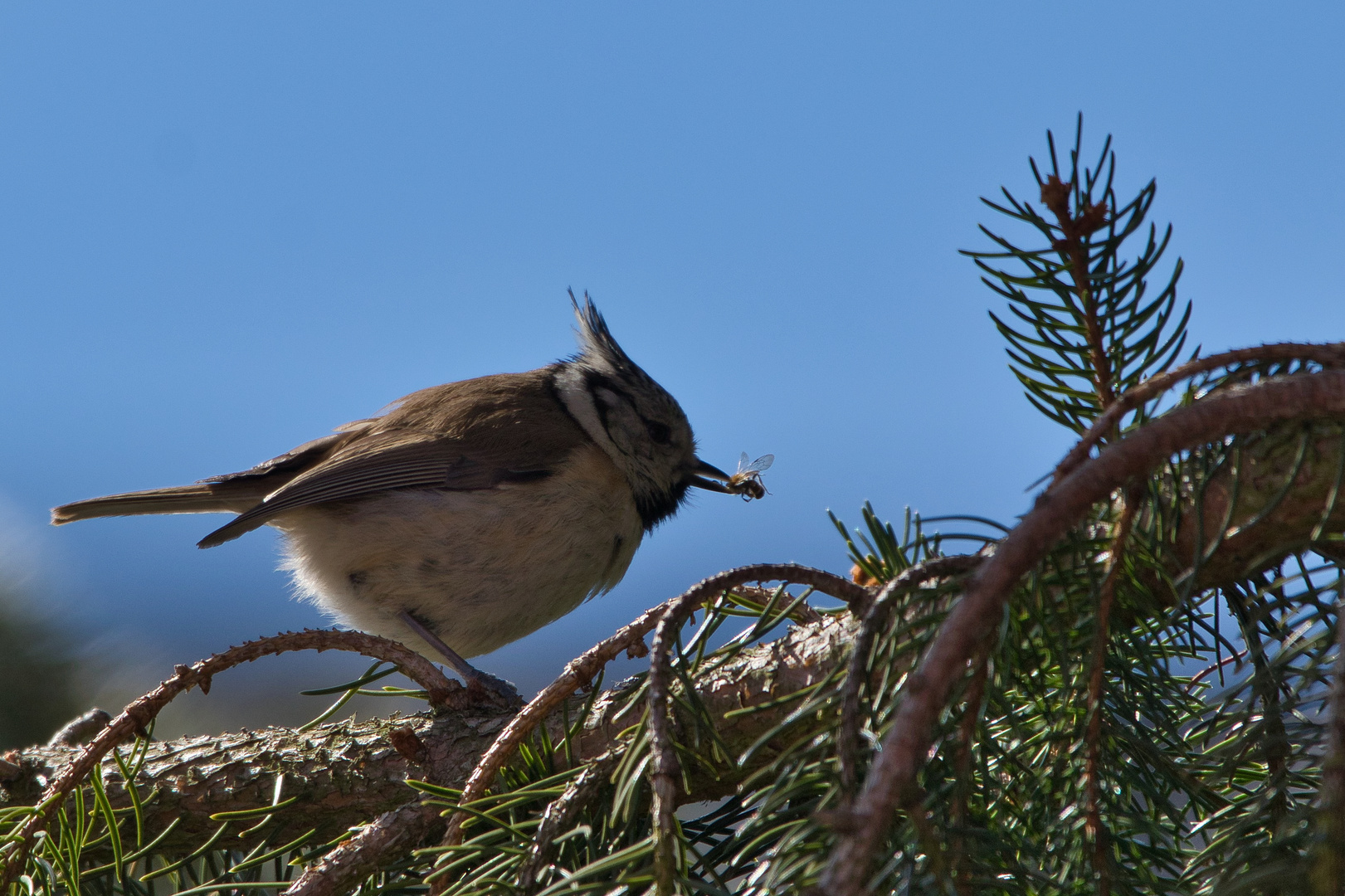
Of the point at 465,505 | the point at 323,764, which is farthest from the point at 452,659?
the point at 323,764

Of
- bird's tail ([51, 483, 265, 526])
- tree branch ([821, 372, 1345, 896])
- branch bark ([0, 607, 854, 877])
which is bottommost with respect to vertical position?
tree branch ([821, 372, 1345, 896])

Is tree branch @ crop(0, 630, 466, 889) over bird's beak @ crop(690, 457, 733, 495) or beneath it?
beneath

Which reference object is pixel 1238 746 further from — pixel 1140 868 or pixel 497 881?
pixel 497 881

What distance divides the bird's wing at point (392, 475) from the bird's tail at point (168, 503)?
39 cm

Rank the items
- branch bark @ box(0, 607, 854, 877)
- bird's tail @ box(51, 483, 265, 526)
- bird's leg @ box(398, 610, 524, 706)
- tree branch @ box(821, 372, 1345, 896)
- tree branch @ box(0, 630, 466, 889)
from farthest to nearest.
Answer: bird's tail @ box(51, 483, 265, 526) < bird's leg @ box(398, 610, 524, 706) < branch bark @ box(0, 607, 854, 877) < tree branch @ box(0, 630, 466, 889) < tree branch @ box(821, 372, 1345, 896)

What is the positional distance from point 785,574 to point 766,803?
0.25 metres

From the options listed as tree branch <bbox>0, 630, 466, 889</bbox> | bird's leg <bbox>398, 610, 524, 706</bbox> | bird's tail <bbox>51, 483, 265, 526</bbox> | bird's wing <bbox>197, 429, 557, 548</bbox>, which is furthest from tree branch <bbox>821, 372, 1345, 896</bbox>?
bird's tail <bbox>51, 483, 265, 526</bbox>

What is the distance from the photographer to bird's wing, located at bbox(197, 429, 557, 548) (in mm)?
3230

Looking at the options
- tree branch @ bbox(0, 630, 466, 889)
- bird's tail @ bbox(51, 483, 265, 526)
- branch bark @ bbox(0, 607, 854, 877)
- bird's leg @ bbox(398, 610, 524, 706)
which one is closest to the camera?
tree branch @ bbox(0, 630, 466, 889)

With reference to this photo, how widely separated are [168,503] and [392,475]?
38.2 inches

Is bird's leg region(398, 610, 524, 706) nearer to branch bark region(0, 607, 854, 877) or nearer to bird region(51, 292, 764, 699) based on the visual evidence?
bird region(51, 292, 764, 699)

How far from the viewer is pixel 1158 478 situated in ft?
3.51

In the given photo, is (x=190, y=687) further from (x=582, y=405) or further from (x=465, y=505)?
(x=582, y=405)

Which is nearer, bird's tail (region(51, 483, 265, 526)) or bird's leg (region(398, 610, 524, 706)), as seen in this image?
bird's leg (region(398, 610, 524, 706))
